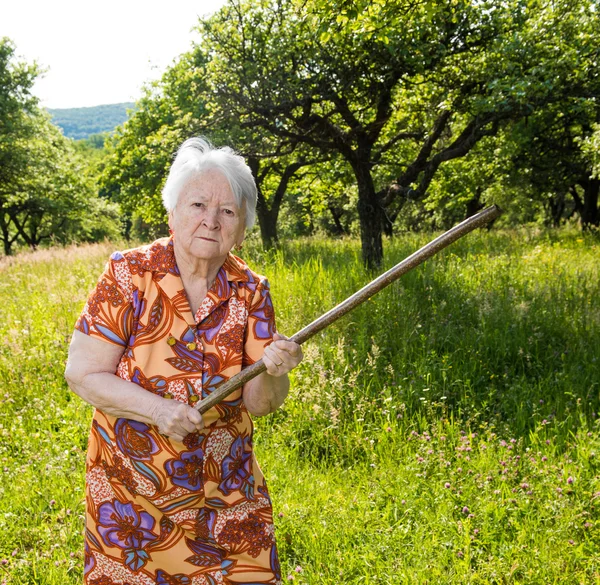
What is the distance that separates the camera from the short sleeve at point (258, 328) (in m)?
1.89

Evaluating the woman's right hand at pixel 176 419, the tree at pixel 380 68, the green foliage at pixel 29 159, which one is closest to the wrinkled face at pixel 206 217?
the woman's right hand at pixel 176 419

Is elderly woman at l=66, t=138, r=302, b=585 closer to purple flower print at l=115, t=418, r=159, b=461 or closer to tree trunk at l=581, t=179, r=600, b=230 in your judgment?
purple flower print at l=115, t=418, r=159, b=461

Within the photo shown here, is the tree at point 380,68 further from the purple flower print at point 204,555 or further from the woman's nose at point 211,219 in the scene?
the purple flower print at point 204,555

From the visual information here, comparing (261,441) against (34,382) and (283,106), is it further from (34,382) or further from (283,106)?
(283,106)

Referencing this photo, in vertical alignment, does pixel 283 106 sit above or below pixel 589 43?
below

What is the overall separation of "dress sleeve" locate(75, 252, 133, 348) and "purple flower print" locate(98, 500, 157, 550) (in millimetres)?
618

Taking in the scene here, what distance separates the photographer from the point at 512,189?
17.5m

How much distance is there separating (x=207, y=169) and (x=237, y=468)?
1.14m

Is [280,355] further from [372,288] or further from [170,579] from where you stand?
[170,579]

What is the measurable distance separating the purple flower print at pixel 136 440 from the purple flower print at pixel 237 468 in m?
0.27

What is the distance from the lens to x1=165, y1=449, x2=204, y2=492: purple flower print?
180cm

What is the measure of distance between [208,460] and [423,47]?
22.4ft

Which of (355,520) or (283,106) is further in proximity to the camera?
(283,106)

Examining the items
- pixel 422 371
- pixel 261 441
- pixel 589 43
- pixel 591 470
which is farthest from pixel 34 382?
pixel 589 43
